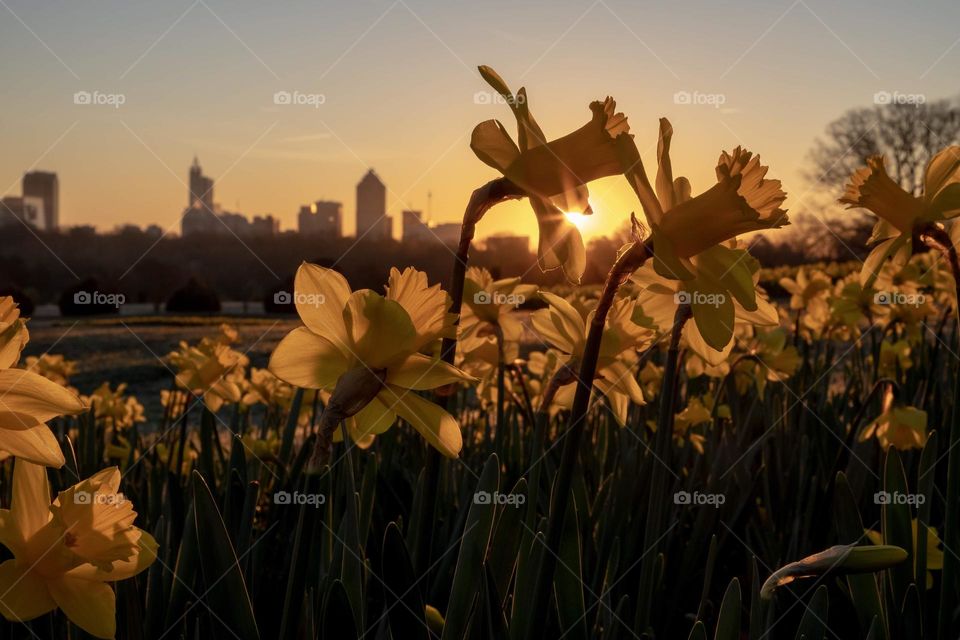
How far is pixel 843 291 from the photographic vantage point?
4426mm

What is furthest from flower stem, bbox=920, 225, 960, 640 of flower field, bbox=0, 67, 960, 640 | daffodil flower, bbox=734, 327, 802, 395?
daffodil flower, bbox=734, 327, 802, 395

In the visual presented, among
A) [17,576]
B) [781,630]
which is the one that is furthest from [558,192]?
[781,630]

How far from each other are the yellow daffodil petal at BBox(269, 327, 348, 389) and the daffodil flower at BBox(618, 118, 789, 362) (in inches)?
18.2

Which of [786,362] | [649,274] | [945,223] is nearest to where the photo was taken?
[649,274]

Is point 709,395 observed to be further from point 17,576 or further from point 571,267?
point 17,576

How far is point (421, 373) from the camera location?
1.11 m

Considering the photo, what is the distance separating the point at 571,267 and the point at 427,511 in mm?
581

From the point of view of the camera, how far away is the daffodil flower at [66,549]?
3.70 feet

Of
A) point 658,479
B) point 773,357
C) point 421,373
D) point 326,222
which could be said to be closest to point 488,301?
point 658,479

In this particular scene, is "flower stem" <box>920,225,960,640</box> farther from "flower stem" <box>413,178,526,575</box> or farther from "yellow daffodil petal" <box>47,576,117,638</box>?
"yellow daffodil petal" <box>47,576,117,638</box>

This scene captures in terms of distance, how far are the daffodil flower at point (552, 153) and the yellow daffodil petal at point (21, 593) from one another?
34.1 inches

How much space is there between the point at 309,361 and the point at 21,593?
53 centimetres

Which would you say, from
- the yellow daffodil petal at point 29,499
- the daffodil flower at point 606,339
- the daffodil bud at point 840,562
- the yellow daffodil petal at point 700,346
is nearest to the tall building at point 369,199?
the daffodil flower at point 606,339

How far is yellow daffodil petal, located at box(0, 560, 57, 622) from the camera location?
3.65 ft
